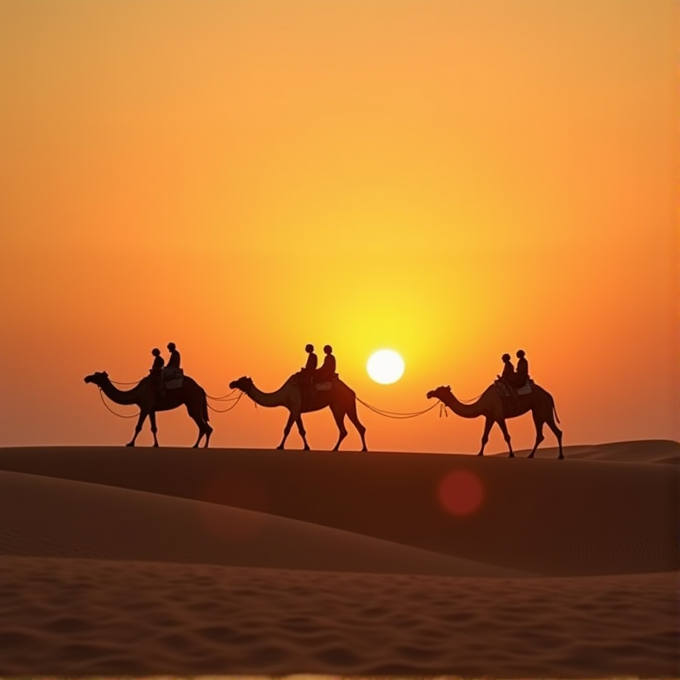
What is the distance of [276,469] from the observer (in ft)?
61.1

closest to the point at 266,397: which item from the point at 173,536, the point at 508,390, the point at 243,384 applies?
the point at 243,384

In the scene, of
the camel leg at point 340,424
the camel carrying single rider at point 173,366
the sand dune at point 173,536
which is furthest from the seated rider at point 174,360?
the sand dune at point 173,536

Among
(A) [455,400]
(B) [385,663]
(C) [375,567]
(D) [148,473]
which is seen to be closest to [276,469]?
(D) [148,473]

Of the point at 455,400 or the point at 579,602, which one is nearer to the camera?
the point at 579,602

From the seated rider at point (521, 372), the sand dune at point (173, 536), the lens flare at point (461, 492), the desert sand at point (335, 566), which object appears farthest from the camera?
the seated rider at point (521, 372)

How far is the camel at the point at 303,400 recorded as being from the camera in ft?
69.2

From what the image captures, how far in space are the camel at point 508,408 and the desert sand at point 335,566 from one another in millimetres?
914

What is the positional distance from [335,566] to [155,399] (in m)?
11.5

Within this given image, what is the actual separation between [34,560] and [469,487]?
37.6ft

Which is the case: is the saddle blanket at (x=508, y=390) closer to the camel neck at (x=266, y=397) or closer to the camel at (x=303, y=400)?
the camel at (x=303, y=400)

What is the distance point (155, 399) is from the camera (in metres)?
21.4

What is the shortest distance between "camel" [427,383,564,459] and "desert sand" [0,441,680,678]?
0.91 meters

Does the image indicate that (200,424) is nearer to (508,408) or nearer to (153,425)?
(153,425)

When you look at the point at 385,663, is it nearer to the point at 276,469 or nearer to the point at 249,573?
the point at 249,573
